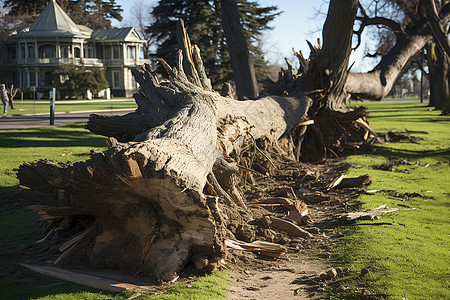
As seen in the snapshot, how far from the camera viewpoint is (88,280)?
4637 mm

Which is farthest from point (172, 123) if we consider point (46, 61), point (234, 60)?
point (46, 61)

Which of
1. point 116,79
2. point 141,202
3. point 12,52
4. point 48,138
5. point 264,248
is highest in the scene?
point 12,52

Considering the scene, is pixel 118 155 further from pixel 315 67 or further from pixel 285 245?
pixel 315 67

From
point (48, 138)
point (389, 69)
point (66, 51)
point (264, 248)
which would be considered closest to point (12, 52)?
point (66, 51)

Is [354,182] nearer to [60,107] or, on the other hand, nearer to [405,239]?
[405,239]

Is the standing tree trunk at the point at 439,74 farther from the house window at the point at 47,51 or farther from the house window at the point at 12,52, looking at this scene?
the house window at the point at 12,52

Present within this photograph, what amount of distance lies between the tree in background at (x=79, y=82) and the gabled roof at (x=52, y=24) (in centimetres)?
760

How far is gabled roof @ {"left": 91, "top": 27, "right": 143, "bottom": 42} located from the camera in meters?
62.3

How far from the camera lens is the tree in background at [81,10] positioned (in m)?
64.6

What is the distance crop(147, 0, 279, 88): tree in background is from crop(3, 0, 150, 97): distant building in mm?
28521

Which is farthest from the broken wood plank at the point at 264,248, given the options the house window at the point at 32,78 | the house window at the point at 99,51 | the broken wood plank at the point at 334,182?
the house window at the point at 99,51

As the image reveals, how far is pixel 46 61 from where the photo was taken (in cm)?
5897

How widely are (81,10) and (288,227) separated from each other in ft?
228

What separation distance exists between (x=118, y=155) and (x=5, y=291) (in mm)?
1624
